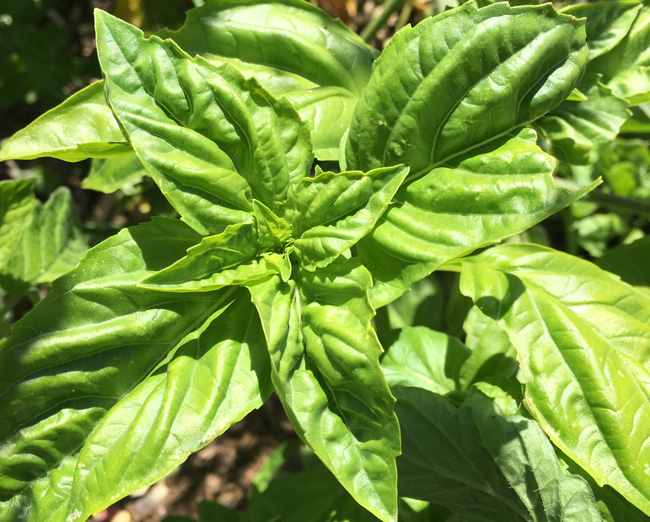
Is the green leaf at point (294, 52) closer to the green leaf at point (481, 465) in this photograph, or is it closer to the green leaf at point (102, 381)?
the green leaf at point (102, 381)

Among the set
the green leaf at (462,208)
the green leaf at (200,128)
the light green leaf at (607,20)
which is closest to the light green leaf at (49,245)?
the green leaf at (200,128)

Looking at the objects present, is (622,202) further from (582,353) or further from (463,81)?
(463,81)

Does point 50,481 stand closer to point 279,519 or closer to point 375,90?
point 279,519

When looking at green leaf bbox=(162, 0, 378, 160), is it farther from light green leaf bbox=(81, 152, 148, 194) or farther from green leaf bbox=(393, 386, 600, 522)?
green leaf bbox=(393, 386, 600, 522)

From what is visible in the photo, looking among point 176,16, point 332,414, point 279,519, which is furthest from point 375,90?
point 176,16

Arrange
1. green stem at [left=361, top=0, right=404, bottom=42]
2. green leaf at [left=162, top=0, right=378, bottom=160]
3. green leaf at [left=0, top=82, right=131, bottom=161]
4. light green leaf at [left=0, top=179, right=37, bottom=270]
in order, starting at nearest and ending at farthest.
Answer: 1. green leaf at [left=0, top=82, right=131, bottom=161]
2. green leaf at [left=162, top=0, right=378, bottom=160]
3. light green leaf at [left=0, top=179, right=37, bottom=270]
4. green stem at [left=361, top=0, right=404, bottom=42]

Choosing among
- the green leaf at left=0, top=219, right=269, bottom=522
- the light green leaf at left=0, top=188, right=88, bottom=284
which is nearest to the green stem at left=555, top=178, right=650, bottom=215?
the green leaf at left=0, top=219, right=269, bottom=522
